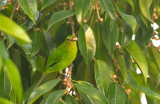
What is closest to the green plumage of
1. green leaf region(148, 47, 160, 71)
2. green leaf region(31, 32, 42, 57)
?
green leaf region(31, 32, 42, 57)

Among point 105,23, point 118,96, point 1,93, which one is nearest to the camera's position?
point 1,93

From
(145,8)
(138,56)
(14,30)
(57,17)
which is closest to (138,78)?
(138,56)

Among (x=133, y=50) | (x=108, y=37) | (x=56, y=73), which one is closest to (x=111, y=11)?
(x=108, y=37)

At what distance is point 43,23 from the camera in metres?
1.91

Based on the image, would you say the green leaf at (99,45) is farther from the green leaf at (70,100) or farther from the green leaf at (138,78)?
the green leaf at (70,100)

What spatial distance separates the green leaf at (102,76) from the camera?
151 cm

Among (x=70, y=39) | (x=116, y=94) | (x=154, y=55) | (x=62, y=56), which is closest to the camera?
(x=116, y=94)

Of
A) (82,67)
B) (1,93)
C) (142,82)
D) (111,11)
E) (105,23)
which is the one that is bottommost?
(142,82)

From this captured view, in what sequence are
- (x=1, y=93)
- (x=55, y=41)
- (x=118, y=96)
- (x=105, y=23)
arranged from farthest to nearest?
(x=55, y=41) < (x=105, y=23) < (x=118, y=96) < (x=1, y=93)

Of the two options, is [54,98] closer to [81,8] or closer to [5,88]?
[5,88]

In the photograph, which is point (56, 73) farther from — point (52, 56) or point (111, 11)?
point (111, 11)

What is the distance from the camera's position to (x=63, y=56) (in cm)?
196

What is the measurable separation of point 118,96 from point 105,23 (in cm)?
42

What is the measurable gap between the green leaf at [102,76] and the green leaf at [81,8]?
0.87 feet
